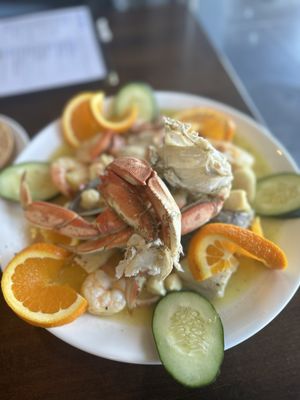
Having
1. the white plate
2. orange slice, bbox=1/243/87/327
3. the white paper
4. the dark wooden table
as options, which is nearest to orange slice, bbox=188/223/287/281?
the white plate

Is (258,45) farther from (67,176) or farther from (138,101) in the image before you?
(67,176)

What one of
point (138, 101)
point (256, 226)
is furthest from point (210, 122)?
point (256, 226)

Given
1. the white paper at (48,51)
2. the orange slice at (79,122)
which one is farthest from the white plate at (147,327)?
the white paper at (48,51)

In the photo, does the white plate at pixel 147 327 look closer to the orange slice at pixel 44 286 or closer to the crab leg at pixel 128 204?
the orange slice at pixel 44 286

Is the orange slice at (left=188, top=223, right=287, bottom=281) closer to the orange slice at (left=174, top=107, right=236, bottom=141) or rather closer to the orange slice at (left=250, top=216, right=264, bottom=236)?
the orange slice at (left=250, top=216, right=264, bottom=236)

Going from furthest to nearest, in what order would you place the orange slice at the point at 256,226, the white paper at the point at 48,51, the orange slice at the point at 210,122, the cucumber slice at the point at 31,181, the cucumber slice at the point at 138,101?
1. the white paper at the point at 48,51
2. the cucumber slice at the point at 138,101
3. the orange slice at the point at 210,122
4. the cucumber slice at the point at 31,181
5. the orange slice at the point at 256,226
